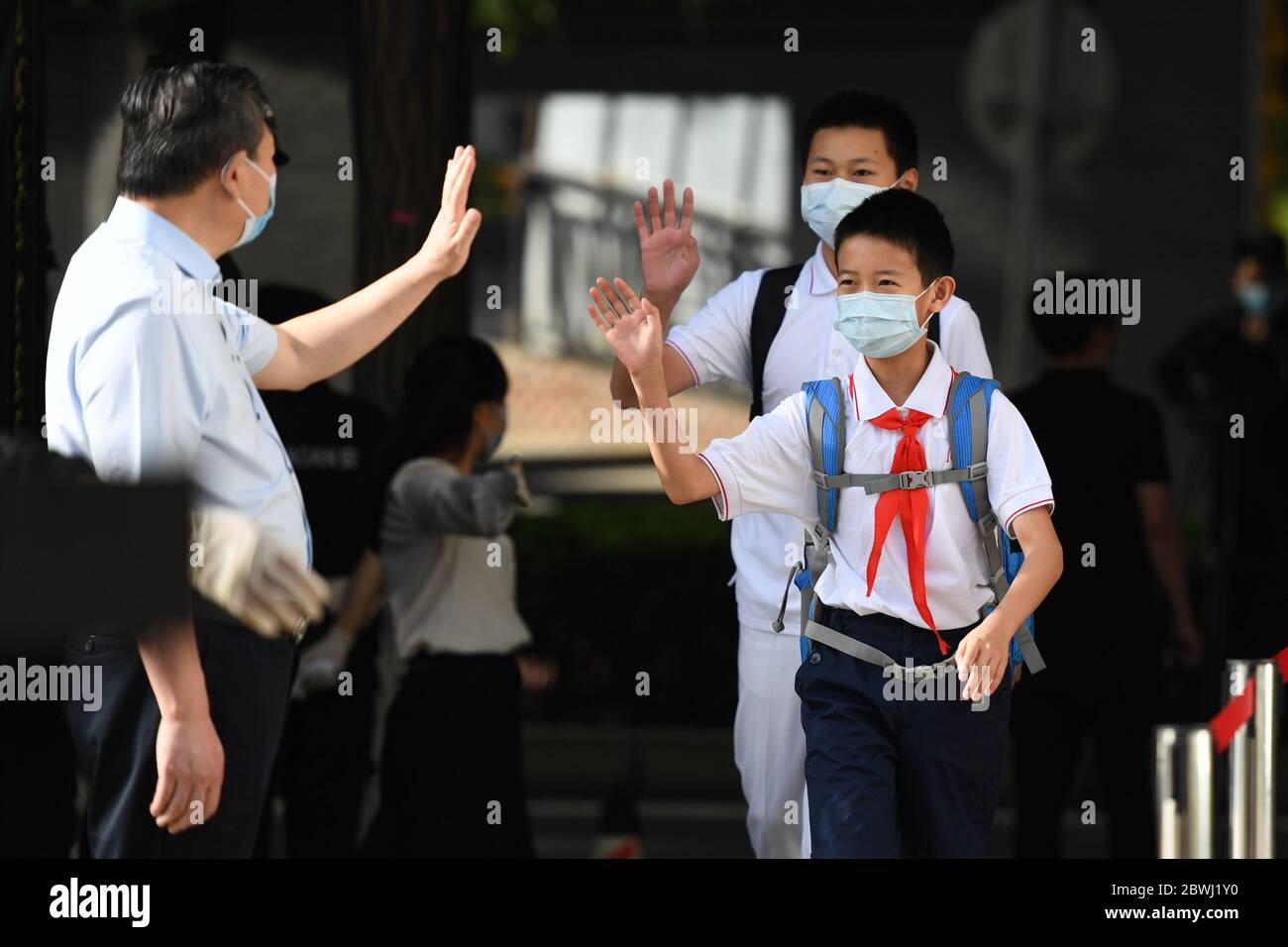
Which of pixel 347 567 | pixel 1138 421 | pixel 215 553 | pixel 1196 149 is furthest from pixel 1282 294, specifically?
pixel 215 553

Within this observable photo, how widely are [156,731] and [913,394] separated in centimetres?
155

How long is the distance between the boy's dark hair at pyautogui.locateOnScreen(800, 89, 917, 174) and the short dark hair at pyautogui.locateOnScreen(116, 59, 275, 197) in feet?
4.77

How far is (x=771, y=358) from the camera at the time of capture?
4.73 metres

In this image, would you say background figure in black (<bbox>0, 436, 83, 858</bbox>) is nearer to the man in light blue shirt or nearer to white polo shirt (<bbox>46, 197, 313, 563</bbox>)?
the man in light blue shirt

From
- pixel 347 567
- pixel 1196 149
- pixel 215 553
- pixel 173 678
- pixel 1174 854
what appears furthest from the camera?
pixel 1196 149

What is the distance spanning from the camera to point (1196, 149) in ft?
38.4

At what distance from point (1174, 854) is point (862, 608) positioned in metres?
0.75

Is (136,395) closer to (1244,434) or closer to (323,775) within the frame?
(323,775)

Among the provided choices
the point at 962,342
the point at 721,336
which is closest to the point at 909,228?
the point at 962,342

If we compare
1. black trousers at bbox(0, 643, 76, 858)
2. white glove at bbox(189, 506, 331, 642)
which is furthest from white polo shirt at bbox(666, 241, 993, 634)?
white glove at bbox(189, 506, 331, 642)

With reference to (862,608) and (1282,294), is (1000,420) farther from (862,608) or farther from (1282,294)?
(1282,294)

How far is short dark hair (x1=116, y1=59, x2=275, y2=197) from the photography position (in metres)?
3.73

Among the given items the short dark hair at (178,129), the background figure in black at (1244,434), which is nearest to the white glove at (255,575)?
the short dark hair at (178,129)
